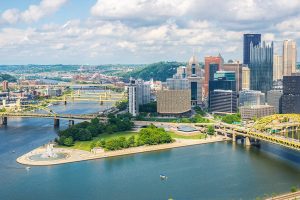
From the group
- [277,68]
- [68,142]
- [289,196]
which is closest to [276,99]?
[277,68]

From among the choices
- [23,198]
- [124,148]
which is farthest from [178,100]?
[23,198]

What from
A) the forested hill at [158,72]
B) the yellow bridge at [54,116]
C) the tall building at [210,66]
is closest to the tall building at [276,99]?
the tall building at [210,66]

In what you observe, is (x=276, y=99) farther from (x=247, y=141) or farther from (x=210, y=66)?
(x=247, y=141)

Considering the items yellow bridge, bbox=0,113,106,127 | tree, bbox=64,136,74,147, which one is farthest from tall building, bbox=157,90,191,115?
tree, bbox=64,136,74,147

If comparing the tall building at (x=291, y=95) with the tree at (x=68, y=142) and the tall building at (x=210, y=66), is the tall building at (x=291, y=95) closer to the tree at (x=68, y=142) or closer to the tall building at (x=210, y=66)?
the tall building at (x=210, y=66)

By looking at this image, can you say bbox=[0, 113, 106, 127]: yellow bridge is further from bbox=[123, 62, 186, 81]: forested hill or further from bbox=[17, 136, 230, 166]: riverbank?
bbox=[123, 62, 186, 81]: forested hill

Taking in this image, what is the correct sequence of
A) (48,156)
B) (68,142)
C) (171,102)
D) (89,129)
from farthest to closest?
1. (171,102)
2. (89,129)
3. (68,142)
4. (48,156)
